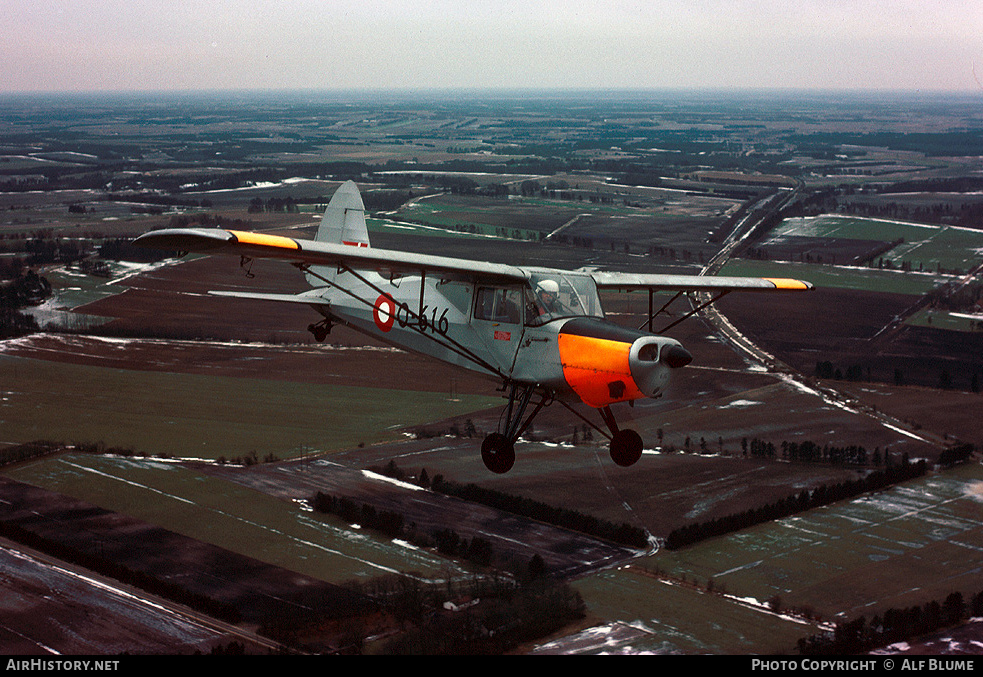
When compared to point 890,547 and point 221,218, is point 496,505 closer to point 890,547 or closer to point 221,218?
point 890,547

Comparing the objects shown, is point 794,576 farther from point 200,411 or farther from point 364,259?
point 200,411

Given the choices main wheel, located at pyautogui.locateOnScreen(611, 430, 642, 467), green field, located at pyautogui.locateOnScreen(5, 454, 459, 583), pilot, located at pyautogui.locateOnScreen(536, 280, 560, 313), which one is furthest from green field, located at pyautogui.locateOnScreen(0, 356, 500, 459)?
main wheel, located at pyautogui.locateOnScreen(611, 430, 642, 467)

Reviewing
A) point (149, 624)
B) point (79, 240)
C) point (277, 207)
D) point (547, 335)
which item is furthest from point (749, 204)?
point (547, 335)

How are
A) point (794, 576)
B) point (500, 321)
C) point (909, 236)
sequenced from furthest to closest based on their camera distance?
point (909, 236)
point (794, 576)
point (500, 321)

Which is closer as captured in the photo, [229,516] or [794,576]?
[794,576]

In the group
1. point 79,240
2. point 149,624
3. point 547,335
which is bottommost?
point 149,624

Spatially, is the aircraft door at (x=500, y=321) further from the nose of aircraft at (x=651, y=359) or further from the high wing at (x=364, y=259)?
the nose of aircraft at (x=651, y=359)

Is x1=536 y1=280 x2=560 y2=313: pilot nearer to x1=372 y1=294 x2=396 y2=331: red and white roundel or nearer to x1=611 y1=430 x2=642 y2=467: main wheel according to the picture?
x1=611 y1=430 x2=642 y2=467: main wheel

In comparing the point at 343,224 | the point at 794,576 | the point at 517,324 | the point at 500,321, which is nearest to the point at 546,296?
the point at 517,324

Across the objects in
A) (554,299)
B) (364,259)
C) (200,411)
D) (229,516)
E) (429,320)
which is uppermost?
(364,259)
